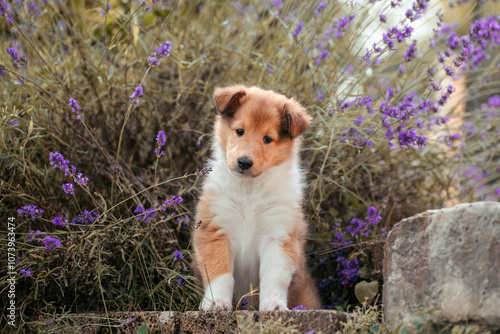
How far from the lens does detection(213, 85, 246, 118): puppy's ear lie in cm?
339

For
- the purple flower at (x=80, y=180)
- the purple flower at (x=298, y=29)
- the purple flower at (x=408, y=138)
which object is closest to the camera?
the purple flower at (x=80, y=180)

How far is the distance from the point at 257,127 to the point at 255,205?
53cm

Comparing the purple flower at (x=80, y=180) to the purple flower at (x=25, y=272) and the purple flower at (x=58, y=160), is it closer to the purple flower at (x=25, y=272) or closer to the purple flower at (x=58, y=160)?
the purple flower at (x=58, y=160)

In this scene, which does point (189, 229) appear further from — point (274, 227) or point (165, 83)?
point (165, 83)

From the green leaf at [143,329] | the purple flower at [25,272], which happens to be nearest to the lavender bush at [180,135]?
the purple flower at [25,272]

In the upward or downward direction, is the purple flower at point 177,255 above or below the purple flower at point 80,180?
below

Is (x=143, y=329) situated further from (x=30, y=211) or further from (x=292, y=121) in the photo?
(x=292, y=121)

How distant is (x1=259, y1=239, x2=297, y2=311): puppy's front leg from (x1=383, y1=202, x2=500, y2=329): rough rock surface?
2.62 ft

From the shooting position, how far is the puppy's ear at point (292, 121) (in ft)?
11.0

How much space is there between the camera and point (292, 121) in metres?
3.36

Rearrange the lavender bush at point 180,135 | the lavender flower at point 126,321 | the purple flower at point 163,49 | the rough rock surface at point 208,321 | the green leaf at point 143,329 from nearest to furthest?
the rough rock surface at point 208,321 → the green leaf at point 143,329 → the lavender flower at point 126,321 → the lavender bush at point 180,135 → the purple flower at point 163,49

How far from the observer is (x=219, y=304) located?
296 centimetres

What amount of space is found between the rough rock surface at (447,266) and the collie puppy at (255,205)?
932 mm

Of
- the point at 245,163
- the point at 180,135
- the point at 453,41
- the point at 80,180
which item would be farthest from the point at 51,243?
the point at 453,41
